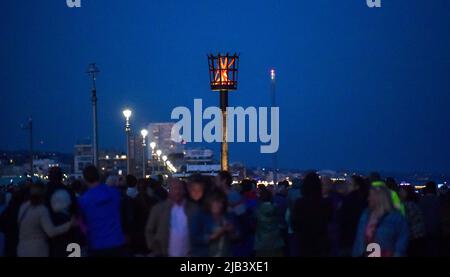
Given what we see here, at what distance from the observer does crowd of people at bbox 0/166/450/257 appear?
1150 centimetres

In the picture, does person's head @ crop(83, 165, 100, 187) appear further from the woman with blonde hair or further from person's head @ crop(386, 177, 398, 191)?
person's head @ crop(386, 177, 398, 191)

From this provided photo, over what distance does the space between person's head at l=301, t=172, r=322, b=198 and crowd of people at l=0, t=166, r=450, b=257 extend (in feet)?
0.05

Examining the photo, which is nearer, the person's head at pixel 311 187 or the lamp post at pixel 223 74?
the person's head at pixel 311 187

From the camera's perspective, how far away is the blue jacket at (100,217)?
1215 centimetres

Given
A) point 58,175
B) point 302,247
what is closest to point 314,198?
point 302,247

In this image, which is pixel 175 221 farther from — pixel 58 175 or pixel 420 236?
pixel 420 236

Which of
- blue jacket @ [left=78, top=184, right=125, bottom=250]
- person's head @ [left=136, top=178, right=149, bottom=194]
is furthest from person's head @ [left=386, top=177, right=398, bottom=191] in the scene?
blue jacket @ [left=78, top=184, right=125, bottom=250]

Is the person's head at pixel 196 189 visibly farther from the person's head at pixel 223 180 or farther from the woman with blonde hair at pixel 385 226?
the woman with blonde hair at pixel 385 226

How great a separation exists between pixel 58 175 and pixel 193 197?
3.21 m

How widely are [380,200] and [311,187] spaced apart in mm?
2131

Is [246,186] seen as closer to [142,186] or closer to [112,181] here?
[142,186]

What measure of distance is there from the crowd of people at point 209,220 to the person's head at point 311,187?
0.05 feet

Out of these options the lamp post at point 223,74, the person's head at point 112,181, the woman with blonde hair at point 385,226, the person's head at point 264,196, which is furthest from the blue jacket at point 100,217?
the lamp post at point 223,74

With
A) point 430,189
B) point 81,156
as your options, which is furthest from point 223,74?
point 81,156
